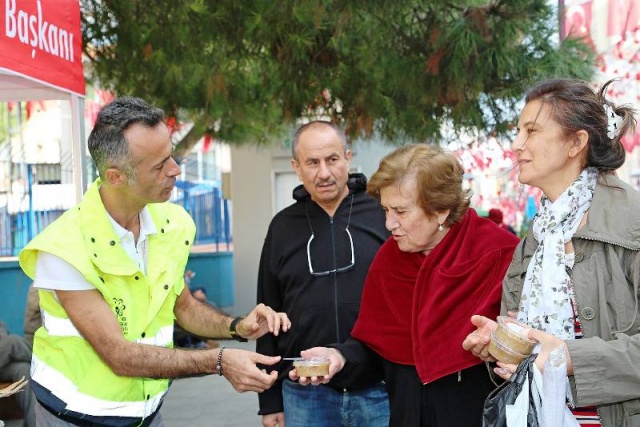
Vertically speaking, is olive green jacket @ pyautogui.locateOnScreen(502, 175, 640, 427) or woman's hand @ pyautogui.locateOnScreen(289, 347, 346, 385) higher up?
olive green jacket @ pyautogui.locateOnScreen(502, 175, 640, 427)

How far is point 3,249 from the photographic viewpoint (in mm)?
9359

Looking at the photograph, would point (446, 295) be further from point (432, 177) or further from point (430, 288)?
point (432, 177)

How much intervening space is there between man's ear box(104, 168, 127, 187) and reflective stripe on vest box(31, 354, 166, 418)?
25.3 inches

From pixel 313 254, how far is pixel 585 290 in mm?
1619

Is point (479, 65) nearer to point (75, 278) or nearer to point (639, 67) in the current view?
point (75, 278)

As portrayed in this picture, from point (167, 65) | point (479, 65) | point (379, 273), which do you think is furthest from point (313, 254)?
point (167, 65)

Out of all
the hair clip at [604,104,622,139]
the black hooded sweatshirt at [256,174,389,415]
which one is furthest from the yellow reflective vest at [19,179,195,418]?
the hair clip at [604,104,622,139]

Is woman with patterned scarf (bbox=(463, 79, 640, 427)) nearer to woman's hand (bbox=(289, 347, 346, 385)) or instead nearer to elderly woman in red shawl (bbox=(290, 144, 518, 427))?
elderly woman in red shawl (bbox=(290, 144, 518, 427))

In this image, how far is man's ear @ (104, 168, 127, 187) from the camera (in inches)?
117

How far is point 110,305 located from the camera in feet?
9.41

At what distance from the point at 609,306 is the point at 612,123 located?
512 millimetres

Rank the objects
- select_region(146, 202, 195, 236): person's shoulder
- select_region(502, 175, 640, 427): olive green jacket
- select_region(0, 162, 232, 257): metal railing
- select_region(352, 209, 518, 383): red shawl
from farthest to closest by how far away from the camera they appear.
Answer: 1. select_region(0, 162, 232, 257): metal railing
2. select_region(146, 202, 195, 236): person's shoulder
3. select_region(352, 209, 518, 383): red shawl
4. select_region(502, 175, 640, 427): olive green jacket

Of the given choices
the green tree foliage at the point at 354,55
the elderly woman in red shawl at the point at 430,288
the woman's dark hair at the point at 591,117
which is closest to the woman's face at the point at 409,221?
the elderly woman in red shawl at the point at 430,288

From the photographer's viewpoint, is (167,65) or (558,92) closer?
(558,92)
